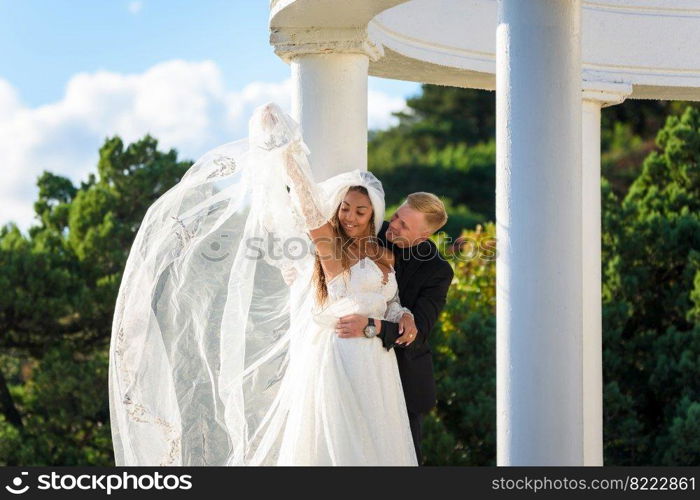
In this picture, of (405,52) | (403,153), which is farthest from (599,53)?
(403,153)

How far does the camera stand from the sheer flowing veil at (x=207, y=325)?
1384cm

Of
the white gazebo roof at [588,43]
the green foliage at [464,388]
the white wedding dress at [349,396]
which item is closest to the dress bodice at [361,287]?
the white wedding dress at [349,396]

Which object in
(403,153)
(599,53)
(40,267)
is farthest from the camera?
(403,153)

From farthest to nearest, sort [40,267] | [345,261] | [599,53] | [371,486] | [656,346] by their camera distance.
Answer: [40,267] < [656,346] < [599,53] < [345,261] < [371,486]

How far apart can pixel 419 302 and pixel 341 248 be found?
4.10ft

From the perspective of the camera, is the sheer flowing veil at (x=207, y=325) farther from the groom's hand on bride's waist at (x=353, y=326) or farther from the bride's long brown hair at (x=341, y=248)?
the groom's hand on bride's waist at (x=353, y=326)

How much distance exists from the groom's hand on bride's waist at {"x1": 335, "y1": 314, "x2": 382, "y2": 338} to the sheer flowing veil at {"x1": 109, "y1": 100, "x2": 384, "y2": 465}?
1.74ft

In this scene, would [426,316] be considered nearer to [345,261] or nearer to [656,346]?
[345,261]

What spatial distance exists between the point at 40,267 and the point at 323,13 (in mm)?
16891

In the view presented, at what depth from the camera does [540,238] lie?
1131 centimetres

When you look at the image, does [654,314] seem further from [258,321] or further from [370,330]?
[370,330]

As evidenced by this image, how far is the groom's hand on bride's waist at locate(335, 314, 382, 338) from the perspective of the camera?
1332 cm

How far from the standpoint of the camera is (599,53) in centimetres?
2000

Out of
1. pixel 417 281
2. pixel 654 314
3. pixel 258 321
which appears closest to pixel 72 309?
pixel 654 314
